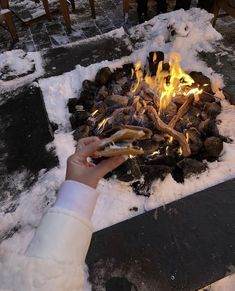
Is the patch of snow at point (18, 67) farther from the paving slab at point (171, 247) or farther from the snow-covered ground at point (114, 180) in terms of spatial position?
the paving slab at point (171, 247)

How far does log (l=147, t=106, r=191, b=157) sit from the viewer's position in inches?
121

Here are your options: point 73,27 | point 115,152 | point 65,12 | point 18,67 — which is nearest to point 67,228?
point 115,152

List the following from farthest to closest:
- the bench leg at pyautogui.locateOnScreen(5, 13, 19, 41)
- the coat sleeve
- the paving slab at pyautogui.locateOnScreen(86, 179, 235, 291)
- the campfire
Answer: the bench leg at pyautogui.locateOnScreen(5, 13, 19, 41) < the campfire < the paving slab at pyautogui.locateOnScreen(86, 179, 235, 291) < the coat sleeve

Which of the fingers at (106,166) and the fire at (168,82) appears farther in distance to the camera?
the fire at (168,82)

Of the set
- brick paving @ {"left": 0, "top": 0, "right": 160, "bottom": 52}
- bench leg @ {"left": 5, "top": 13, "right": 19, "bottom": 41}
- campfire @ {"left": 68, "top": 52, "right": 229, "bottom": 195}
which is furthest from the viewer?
brick paving @ {"left": 0, "top": 0, "right": 160, "bottom": 52}

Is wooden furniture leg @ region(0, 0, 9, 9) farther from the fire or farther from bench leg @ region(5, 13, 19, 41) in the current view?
the fire

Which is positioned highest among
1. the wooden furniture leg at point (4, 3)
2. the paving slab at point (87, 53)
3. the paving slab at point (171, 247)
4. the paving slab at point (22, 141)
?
the wooden furniture leg at point (4, 3)

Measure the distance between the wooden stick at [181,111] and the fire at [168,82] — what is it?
7 cm

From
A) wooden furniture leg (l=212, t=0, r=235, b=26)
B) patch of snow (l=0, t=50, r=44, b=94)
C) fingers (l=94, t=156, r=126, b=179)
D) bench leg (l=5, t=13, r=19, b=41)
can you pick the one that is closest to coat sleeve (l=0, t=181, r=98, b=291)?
fingers (l=94, t=156, r=126, b=179)

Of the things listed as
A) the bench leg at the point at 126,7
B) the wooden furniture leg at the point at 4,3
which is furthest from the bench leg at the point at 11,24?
the bench leg at the point at 126,7

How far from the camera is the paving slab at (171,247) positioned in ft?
7.72

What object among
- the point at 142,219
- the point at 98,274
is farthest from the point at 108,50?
the point at 98,274

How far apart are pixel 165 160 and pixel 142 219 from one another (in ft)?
2.19

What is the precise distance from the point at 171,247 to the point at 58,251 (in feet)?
4.81
